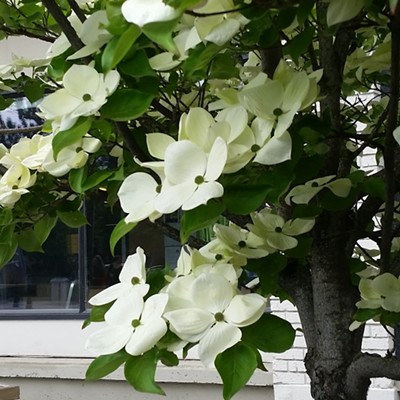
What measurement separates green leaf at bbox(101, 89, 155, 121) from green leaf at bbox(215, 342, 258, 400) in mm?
222

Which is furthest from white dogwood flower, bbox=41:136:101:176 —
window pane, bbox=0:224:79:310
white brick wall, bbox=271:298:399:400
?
window pane, bbox=0:224:79:310

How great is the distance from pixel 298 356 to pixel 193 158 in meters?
2.68

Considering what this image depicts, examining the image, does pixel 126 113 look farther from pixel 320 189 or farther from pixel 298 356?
pixel 298 356

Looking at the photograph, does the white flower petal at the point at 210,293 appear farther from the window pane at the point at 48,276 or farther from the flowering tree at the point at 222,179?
the window pane at the point at 48,276

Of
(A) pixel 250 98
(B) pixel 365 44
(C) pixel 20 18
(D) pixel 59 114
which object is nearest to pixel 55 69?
(D) pixel 59 114

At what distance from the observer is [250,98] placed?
0.67m

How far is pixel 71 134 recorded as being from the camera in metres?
0.69

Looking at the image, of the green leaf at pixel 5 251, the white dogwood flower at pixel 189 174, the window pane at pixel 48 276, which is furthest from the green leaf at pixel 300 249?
the window pane at pixel 48 276

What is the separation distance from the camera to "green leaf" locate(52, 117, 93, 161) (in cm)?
69

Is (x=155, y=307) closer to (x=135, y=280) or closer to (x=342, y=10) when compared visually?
(x=135, y=280)

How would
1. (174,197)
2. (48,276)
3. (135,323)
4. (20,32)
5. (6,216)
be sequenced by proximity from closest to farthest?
(174,197)
(135,323)
(6,216)
(20,32)
(48,276)

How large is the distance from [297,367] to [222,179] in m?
2.66

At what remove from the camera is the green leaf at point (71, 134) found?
69 centimetres

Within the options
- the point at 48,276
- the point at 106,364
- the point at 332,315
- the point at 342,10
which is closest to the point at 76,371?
the point at 48,276
